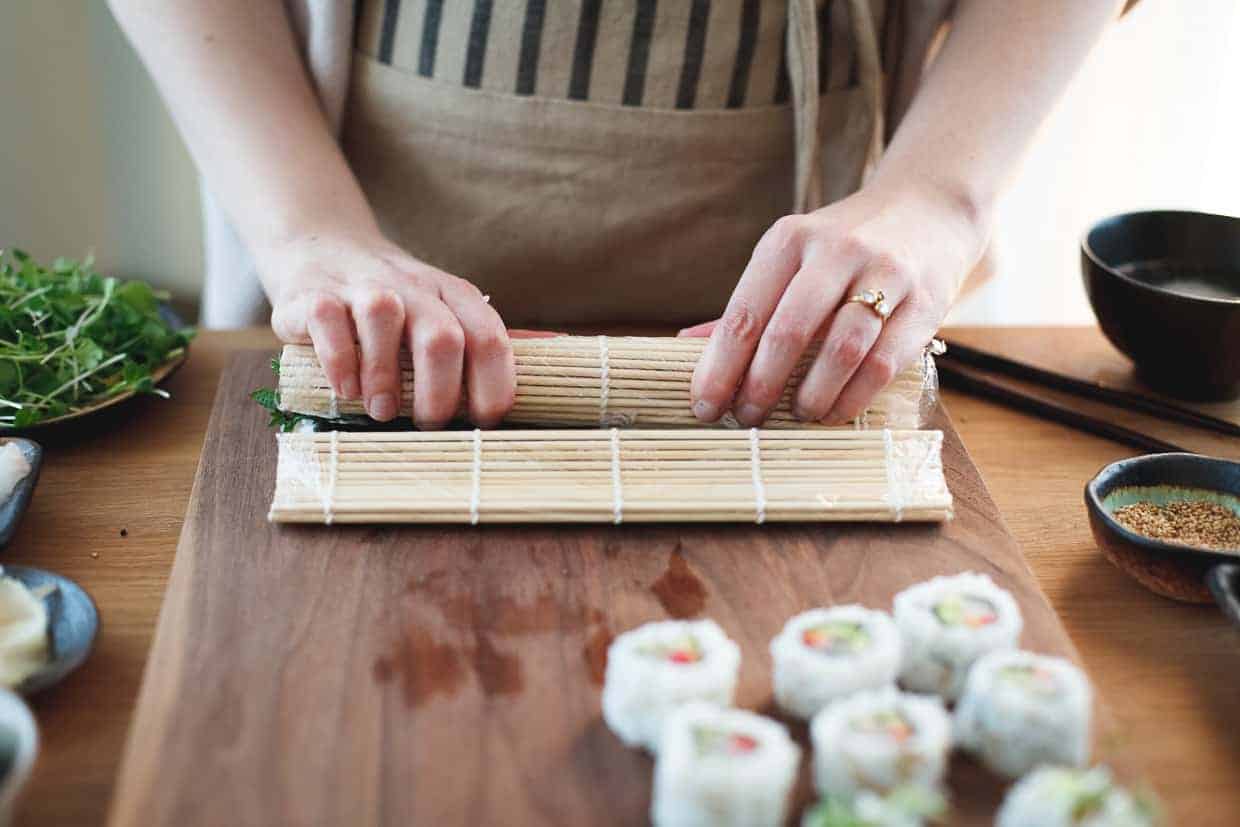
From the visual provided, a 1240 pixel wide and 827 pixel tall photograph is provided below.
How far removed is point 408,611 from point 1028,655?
1.70 feet

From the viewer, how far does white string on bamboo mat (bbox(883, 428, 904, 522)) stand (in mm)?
1160

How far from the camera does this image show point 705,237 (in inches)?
67.4

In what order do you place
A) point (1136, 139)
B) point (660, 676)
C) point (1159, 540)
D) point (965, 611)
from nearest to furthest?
point (660, 676) < point (965, 611) < point (1159, 540) < point (1136, 139)

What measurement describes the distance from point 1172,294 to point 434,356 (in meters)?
0.88

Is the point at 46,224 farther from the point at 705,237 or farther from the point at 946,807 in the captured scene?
the point at 946,807

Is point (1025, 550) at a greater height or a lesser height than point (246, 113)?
lesser

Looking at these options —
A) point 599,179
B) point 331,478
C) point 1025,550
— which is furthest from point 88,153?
point 1025,550

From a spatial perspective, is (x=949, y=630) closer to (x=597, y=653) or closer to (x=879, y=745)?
(x=879, y=745)

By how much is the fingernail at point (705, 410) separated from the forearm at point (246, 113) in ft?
1.51

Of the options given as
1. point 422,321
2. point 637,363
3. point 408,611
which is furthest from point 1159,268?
point 408,611

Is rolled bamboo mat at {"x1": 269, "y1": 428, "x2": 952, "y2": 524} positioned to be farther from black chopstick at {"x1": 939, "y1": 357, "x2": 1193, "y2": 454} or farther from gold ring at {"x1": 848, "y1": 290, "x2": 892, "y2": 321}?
black chopstick at {"x1": 939, "y1": 357, "x2": 1193, "y2": 454}

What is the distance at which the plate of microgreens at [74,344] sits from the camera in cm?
138

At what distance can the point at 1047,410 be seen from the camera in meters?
1.49

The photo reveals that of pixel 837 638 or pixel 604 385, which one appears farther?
pixel 604 385
